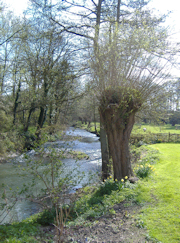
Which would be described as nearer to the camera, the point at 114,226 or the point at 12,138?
the point at 114,226

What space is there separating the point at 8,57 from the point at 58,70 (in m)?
13.8

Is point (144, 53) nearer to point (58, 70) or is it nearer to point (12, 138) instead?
point (58, 70)

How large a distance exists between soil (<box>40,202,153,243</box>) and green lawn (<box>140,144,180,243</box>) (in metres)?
0.24

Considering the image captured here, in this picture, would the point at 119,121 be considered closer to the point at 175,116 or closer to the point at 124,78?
the point at 124,78

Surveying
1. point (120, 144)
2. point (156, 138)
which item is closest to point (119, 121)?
point (120, 144)

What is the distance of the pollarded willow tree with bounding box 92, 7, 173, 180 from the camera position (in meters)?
6.77

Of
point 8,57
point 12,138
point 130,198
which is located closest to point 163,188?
point 130,198

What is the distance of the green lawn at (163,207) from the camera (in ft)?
13.2

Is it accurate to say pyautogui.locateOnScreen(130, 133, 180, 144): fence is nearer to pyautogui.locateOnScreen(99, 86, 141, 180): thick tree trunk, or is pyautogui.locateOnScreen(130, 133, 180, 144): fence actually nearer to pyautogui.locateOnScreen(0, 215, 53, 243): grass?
pyautogui.locateOnScreen(99, 86, 141, 180): thick tree trunk

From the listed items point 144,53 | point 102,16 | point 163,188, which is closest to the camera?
point 163,188

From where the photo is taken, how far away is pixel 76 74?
9391mm

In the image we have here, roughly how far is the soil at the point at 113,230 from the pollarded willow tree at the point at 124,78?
238 centimetres

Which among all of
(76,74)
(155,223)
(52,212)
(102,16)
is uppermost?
(102,16)

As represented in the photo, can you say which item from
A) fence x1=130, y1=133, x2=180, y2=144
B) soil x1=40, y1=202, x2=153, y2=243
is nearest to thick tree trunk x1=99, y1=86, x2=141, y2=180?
soil x1=40, y1=202, x2=153, y2=243
